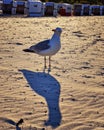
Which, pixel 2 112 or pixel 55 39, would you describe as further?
pixel 55 39

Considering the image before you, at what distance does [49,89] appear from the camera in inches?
333

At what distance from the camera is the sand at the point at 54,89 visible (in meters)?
6.73

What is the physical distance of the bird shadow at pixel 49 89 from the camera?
6.86 meters

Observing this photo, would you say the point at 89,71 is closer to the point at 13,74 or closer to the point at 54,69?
the point at 54,69

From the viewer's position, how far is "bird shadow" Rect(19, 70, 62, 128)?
22.5 feet

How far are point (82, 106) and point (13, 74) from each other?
7.91ft

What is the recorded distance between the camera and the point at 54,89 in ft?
27.8

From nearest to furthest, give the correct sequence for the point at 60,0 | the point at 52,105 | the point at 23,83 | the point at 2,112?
the point at 2,112, the point at 52,105, the point at 23,83, the point at 60,0

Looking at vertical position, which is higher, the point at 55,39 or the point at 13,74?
the point at 55,39

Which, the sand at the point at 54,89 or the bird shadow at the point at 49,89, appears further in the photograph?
the bird shadow at the point at 49,89

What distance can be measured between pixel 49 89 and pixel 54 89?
0.32ft

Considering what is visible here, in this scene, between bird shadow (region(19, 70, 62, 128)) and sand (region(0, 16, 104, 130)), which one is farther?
bird shadow (region(19, 70, 62, 128))

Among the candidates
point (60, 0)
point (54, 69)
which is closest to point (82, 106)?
point (54, 69)

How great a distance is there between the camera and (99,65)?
1099 centimetres
